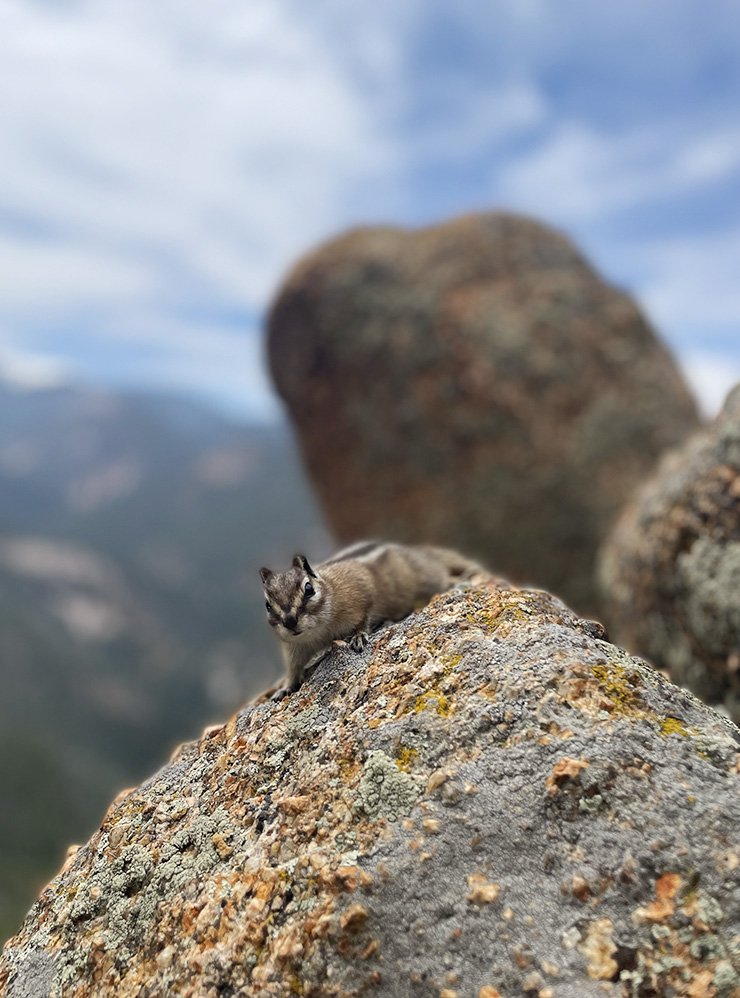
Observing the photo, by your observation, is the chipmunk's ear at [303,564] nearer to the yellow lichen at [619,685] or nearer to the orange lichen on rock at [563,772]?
the yellow lichen at [619,685]

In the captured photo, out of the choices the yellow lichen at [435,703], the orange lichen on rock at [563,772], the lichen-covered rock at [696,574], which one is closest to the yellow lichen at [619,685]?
the orange lichen on rock at [563,772]

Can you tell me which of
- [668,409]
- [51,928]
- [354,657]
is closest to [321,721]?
[354,657]

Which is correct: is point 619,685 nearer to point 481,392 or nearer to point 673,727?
point 673,727

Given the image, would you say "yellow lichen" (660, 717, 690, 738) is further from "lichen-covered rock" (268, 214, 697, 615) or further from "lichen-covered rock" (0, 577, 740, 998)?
"lichen-covered rock" (268, 214, 697, 615)

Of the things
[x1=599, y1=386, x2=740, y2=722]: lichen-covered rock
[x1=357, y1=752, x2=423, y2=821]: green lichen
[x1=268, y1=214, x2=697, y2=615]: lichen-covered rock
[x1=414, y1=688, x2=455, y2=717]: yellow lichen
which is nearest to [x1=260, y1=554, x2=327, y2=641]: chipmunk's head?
[x1=414, y1=688, x2=455, y2=717]: yellow lichen

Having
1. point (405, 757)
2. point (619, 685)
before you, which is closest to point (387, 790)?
point (405, 757)

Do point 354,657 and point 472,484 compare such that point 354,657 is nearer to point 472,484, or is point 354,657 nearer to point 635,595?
point 635,595

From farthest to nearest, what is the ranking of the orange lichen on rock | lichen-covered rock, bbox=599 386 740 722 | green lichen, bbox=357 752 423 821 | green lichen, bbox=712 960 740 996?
lichen-covered rock, bbox=599 386 740 722 → green lichen, bbox=357 752 423 821 → the orange lichen on rock → green lichen, bbox=712 960 740 996
